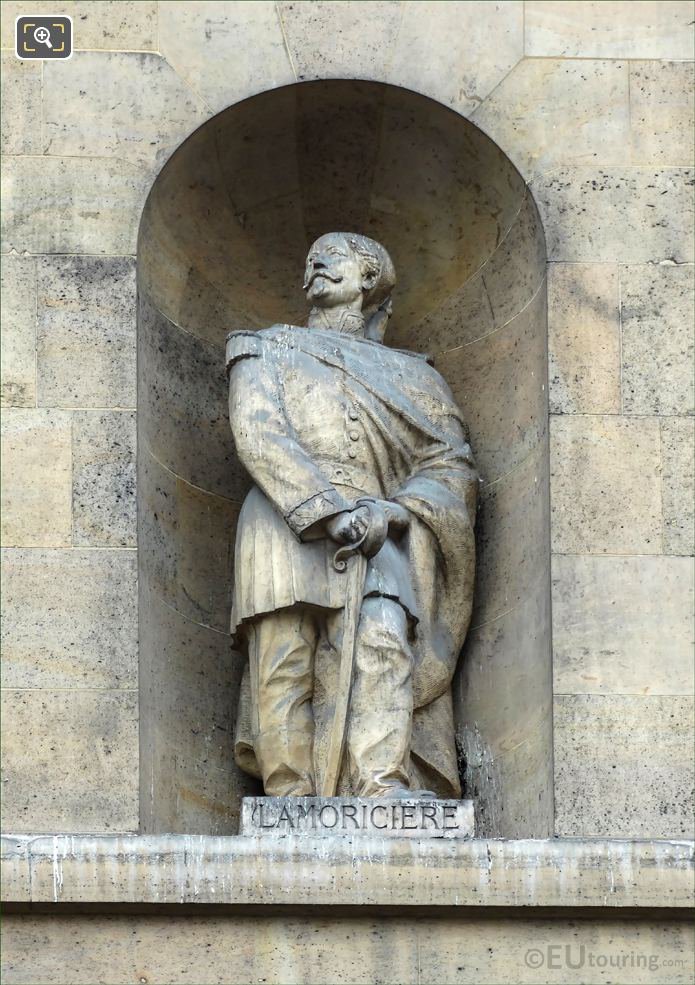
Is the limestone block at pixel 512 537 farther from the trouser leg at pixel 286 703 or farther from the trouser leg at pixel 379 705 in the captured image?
the trouser leg at pixel 286 703

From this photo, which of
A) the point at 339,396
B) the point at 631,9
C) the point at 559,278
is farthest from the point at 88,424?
the point at 631,9

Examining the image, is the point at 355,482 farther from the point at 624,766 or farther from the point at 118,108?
the point at 118,108

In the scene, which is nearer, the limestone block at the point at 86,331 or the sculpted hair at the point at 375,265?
the limestone block at the point at 86,331

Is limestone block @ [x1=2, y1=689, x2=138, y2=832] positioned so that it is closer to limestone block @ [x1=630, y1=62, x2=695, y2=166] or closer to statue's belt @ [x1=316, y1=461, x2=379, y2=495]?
statue's belt @ [x1=316, y1=461, x2=379, y2=495]

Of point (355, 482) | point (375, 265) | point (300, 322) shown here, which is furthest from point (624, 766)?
point (300, 322)

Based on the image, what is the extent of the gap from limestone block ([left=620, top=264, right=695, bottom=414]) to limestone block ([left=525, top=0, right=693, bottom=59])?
1.05 meters

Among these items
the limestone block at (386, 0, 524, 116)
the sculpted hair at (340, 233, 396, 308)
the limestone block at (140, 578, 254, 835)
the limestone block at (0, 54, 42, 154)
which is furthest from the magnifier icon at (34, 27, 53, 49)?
the limestone block at (140, 578, 254, 835)

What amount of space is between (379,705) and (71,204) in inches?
102

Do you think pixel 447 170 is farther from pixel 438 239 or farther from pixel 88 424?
pixel 88 424

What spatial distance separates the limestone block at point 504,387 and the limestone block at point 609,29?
3.64ft

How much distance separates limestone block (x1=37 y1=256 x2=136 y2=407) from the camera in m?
13.8

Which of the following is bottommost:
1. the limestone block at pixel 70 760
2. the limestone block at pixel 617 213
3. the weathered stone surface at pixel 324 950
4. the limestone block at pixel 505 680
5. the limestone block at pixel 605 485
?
the weathered stone surface at pixel 324 950

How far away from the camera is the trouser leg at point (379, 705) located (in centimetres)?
1335

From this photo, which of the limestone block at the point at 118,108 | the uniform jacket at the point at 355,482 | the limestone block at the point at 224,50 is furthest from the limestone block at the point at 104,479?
the limestone block at the point at 224,50
